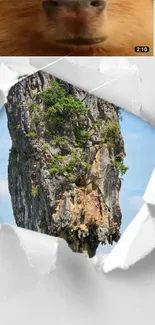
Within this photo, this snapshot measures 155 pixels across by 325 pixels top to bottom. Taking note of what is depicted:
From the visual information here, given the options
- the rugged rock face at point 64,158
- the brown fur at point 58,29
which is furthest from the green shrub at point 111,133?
the brown fur at point 58,29

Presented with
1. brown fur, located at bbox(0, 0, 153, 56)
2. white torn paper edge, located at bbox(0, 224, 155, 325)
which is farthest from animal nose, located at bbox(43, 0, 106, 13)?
white torn paper edge, located at bbox(0, 224, 155, 325)

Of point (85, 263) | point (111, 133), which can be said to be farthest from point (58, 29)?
point (85, 263)

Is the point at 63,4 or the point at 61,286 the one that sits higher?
the point at 63,4

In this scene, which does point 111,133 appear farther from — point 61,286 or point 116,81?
point 61,286

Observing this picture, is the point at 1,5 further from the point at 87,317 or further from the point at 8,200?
the point at 87,317

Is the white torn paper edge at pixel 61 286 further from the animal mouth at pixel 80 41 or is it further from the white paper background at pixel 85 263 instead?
the animal mouth at pixel 80 41

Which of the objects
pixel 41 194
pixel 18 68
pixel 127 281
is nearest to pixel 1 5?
pixel 18 68
